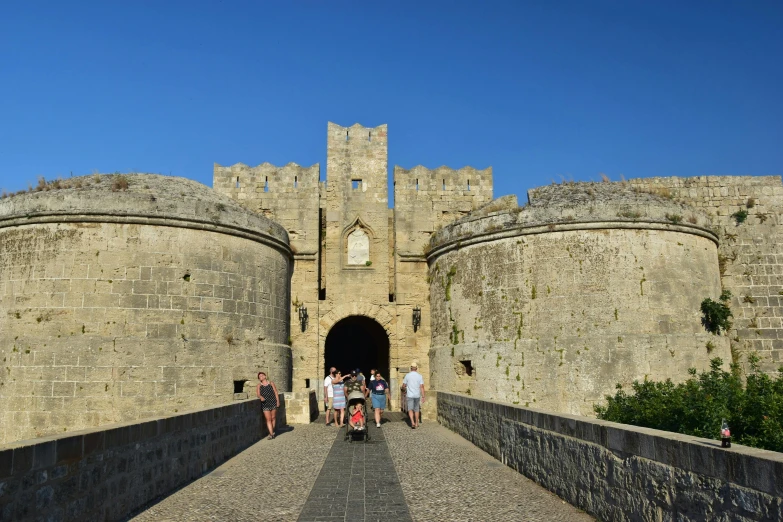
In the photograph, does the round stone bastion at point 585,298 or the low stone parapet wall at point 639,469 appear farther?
the round stone bastion at point 585,298

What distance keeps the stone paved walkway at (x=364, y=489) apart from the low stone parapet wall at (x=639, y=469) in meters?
0.30

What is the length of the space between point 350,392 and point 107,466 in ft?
24.7

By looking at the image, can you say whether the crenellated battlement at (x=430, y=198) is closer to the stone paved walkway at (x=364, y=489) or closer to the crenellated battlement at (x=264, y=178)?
the crenellated battlement at (x=264, y=178)

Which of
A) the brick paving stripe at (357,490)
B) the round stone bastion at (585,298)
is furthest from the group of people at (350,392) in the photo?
the round stone bastion at (585,298)

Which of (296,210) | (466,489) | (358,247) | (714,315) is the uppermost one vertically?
(296,210)

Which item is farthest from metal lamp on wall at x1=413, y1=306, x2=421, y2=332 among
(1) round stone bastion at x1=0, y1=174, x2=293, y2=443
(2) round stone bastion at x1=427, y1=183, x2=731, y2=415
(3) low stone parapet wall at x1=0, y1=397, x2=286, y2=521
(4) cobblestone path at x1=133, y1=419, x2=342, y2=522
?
(3) low stone parapet wall at x1=0, y1=397, x2=286, y2=521

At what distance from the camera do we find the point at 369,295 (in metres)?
21.8

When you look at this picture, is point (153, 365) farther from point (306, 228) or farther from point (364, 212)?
point (364, 212)

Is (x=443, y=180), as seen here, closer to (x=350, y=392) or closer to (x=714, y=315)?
(x=714, y=315)

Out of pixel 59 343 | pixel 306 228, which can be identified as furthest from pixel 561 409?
pixel 59 343

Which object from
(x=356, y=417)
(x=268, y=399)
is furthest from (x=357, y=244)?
(x=356, y=417)

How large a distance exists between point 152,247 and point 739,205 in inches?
676

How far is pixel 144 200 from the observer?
1580cm

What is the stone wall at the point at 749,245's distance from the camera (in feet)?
60.6
